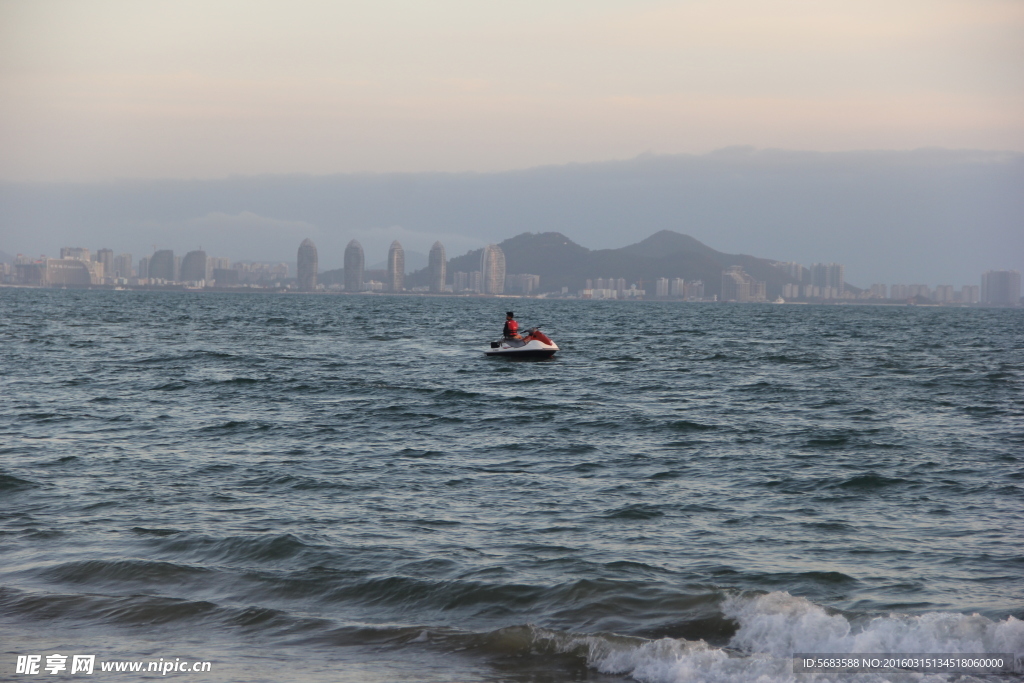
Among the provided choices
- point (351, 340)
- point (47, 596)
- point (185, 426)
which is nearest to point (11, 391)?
point (185, 426)

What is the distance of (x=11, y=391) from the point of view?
2355 cm

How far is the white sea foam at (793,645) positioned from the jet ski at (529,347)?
27332mm

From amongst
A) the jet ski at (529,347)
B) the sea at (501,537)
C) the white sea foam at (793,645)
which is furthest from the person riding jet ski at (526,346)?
the white sea foam at (793,645)

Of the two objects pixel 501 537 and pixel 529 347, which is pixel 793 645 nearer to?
pixel 501 537

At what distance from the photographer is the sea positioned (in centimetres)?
770

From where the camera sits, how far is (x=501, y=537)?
34.5ft

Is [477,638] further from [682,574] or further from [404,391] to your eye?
[404,391]

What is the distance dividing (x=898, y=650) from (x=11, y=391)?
74.9 ft

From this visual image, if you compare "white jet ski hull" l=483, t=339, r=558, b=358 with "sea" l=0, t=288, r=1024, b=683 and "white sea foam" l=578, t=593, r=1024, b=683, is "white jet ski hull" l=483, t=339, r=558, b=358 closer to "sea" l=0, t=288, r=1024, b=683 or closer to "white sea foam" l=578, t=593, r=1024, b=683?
"sea" l=0, t=288, r=1024, b=683

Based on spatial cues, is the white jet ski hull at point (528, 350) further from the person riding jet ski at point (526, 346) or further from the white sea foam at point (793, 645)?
the white sea foam at point (793, 645)

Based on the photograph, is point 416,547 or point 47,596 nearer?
point 47,596

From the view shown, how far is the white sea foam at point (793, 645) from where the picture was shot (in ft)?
23.7

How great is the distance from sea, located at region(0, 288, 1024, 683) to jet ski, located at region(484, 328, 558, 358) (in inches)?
474

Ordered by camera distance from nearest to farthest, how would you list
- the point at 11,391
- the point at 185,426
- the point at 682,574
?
the point at 682,574 → the point at 185,426 → the point at 11,391
